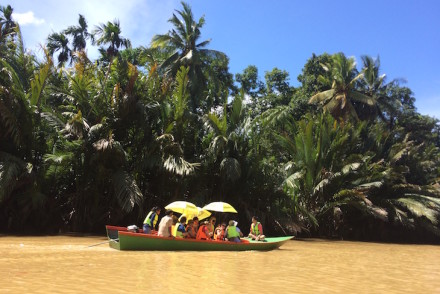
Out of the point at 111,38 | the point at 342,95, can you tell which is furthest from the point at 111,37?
the point at 342,95

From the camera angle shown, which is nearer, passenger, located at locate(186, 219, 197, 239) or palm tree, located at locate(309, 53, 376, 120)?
passenger, located at locate(186, 219, 197, 239)

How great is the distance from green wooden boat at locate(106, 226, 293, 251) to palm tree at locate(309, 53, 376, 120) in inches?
671

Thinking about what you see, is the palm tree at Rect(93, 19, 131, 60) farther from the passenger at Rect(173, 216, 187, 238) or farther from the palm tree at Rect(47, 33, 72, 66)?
the passenger at Rect(173, 216, 187, 238)

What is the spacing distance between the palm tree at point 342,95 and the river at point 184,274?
61.2ft

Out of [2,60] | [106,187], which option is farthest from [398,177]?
[2,60]

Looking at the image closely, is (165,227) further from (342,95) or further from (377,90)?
(377,90)

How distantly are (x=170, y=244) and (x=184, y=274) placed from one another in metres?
3.56

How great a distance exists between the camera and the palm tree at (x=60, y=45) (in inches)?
1171

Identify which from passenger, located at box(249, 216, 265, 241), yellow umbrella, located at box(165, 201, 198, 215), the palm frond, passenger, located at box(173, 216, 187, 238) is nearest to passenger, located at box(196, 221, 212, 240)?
passenger, located at box(173, 216, 187, 238)

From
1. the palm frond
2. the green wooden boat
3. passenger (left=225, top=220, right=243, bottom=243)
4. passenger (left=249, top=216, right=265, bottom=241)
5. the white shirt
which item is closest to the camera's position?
the green wooden boat

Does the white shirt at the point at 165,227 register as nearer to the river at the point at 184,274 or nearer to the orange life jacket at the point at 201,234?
the river at the point at 184,274

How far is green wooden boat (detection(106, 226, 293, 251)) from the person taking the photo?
9.42 metres

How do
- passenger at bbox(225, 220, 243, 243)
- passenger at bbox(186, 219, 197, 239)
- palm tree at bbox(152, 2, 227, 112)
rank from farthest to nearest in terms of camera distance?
palm tree at bbox(152, 2, 227, 112) < passenger at bbox(225, 220, 243, 243) < passenger at bbox(186, 219, 197, 239)

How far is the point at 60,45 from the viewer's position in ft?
98.8
